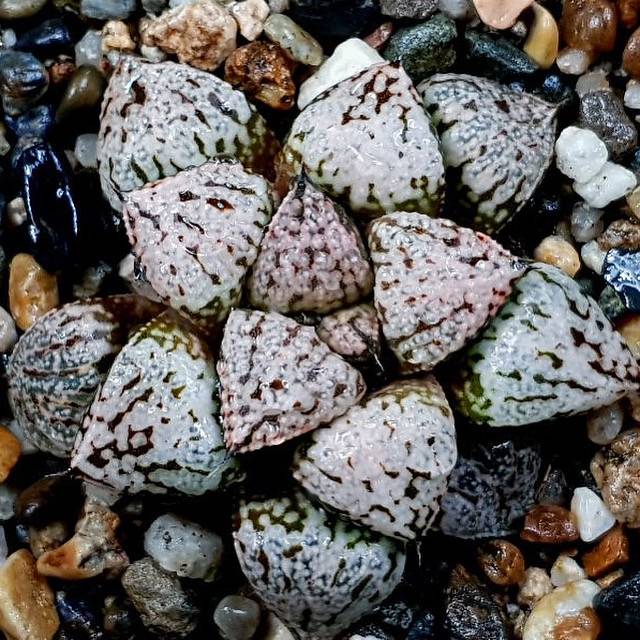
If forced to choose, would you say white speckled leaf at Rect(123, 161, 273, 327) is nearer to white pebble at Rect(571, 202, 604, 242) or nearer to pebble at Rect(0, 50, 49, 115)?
pebble at Rect(0, 50, 49, 115)

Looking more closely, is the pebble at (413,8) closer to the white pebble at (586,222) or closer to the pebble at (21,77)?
the white pebble at (586,222)

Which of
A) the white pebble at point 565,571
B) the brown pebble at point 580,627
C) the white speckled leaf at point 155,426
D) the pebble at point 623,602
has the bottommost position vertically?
the brown pebble at point 580,627

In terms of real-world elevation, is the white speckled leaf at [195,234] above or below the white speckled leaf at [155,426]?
above

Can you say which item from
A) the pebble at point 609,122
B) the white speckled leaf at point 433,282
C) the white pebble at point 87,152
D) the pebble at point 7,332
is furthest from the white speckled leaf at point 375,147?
the pebble at point 7,332

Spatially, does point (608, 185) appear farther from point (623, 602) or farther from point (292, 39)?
point (623, 602)

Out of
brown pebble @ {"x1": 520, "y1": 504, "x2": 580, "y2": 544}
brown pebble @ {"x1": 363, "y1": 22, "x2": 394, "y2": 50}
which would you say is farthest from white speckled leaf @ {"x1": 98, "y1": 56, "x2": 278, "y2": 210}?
brown pebble @ {"x1": 520, "y1": 504, "x2": 580, "y2": 544}

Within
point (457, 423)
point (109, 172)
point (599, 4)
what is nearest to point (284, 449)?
point (457, 423)
